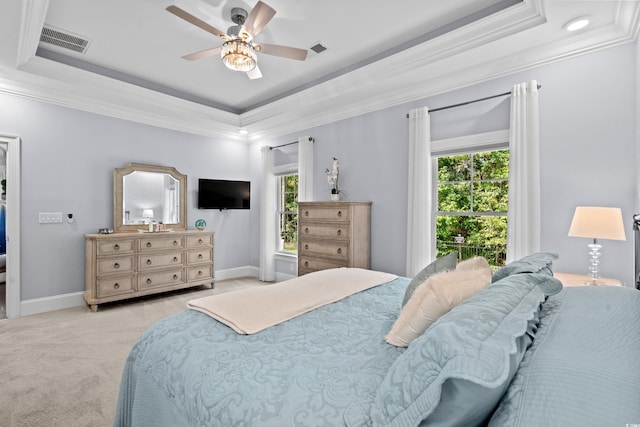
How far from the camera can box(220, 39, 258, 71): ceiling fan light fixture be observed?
264 centimetres

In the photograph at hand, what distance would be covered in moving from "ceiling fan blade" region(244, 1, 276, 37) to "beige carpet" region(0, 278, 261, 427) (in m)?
2.88

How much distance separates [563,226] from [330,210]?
240cm

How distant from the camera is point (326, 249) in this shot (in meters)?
4.11

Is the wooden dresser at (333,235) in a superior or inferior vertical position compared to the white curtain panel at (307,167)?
inferior

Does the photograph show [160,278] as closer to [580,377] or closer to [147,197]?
Answer: [147,197]

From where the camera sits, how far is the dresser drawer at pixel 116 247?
12.9ft

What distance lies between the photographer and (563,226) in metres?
2.81

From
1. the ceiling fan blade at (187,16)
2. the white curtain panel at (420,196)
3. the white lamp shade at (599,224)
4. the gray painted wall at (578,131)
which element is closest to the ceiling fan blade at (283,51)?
the ceiling fan blade at (187,16)

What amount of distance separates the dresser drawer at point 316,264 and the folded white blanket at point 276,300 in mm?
1564


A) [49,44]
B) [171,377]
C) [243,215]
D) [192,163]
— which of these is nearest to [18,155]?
[49,44]

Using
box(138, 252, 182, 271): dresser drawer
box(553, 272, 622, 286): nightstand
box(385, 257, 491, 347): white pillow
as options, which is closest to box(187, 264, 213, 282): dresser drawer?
box(138, 252, 182, 271): dresser drawer

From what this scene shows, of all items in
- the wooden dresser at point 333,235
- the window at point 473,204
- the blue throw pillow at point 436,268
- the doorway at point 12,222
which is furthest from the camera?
the wooden dresser at point 333,235

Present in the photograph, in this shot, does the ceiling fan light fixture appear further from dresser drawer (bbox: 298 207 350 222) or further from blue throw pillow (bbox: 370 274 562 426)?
blue throw pillow (bbox: 370 274 562 426)

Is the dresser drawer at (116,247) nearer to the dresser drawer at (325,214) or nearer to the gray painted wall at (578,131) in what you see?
the dresser drawer at (325,214)
